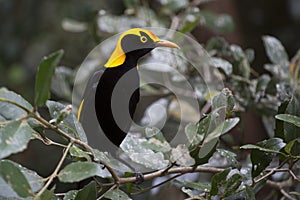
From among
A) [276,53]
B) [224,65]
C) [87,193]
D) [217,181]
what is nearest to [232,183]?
[217,181]

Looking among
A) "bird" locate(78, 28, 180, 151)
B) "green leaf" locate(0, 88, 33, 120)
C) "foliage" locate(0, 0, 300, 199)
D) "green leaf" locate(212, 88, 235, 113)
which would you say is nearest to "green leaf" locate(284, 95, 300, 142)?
"foliage" locate(0, 0, 300, 199)

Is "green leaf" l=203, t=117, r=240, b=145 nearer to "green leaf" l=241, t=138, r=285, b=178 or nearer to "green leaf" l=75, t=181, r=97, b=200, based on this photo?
"green leaf" l=241, t=138, r=285, b=178

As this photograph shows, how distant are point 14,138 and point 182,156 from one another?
1.32 feet

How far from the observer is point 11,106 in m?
0.79

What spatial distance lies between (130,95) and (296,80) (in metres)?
0.49

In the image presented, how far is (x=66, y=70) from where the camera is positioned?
6.00ft

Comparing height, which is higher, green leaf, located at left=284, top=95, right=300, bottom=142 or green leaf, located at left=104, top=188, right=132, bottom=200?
green leaf, located at left=284, top=95, right=300, bottom=142

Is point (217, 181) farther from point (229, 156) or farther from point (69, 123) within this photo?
point (69, 123)

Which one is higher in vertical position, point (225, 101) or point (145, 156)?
point (225, 101)

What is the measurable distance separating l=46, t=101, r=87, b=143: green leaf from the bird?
21 centimetres

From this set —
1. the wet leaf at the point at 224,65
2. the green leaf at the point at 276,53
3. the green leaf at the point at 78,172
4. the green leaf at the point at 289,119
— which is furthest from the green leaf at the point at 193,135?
the green leaf at the point at 276,53

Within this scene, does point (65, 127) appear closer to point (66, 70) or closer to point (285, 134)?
point (285, 134)

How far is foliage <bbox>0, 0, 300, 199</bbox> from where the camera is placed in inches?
28.7

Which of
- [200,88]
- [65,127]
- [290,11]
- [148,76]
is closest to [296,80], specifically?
[200,88]
